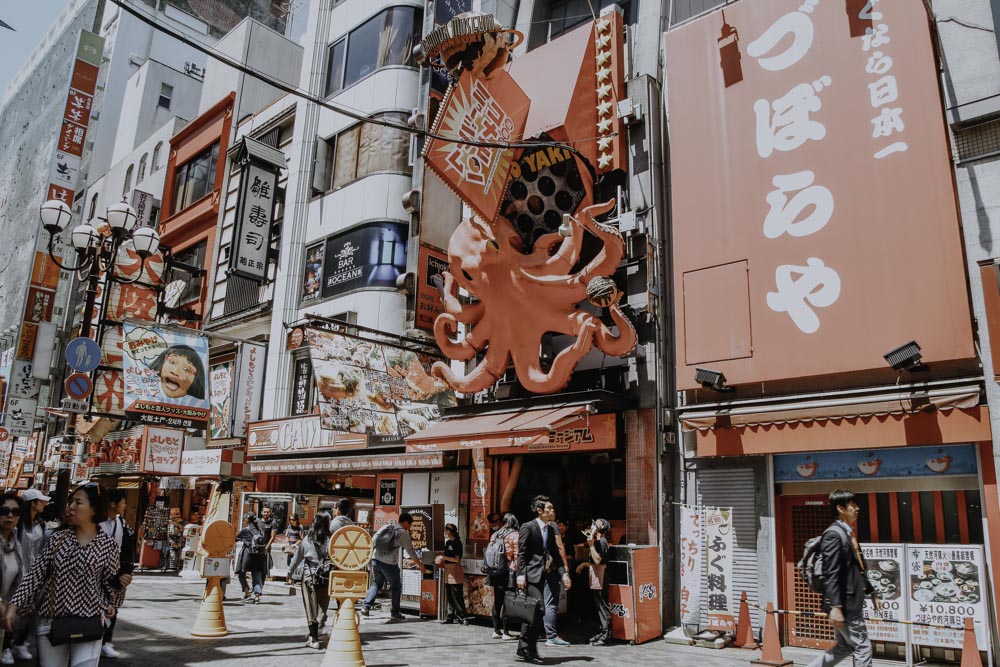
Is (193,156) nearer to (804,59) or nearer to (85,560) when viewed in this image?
(804,59)

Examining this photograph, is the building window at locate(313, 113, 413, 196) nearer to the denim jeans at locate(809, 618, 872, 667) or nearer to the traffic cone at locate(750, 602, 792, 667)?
the traffic cone at locate(750, 602, 792, 667)

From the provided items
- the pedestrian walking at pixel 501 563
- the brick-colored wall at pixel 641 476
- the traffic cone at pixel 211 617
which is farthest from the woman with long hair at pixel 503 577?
the traffic cone at pixel 211 617

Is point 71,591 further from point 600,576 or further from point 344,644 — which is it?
point 600,576

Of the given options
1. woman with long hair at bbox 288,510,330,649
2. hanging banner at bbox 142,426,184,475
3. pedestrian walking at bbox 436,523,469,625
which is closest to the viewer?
woman with long hair at bbox 288,510,330,649

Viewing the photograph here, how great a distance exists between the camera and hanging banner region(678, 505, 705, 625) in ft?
36.6

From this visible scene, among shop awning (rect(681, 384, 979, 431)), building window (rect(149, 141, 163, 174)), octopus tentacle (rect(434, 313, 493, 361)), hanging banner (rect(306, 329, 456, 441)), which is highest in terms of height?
building window (rect(149, 141, 163, 174))

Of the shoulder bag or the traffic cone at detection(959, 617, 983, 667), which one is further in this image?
the traffic cone at detection(959, 617, 983, 667)

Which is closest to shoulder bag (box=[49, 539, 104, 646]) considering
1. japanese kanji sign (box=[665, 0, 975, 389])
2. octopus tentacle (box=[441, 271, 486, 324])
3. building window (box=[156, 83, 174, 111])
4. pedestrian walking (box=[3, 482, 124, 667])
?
pedestrian walking (box=[3, 482, 124, 667])

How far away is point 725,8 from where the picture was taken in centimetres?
1325

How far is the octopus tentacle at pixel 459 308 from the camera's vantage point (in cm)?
1490

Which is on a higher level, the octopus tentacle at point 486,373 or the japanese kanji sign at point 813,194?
the japanese kanji sign at point 813,194

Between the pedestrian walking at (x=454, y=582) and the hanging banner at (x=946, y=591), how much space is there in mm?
7055

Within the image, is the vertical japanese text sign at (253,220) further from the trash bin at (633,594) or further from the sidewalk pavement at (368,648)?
the trash bin at (633,594)

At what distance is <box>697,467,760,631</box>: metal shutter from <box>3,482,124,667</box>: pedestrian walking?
28.6ft
